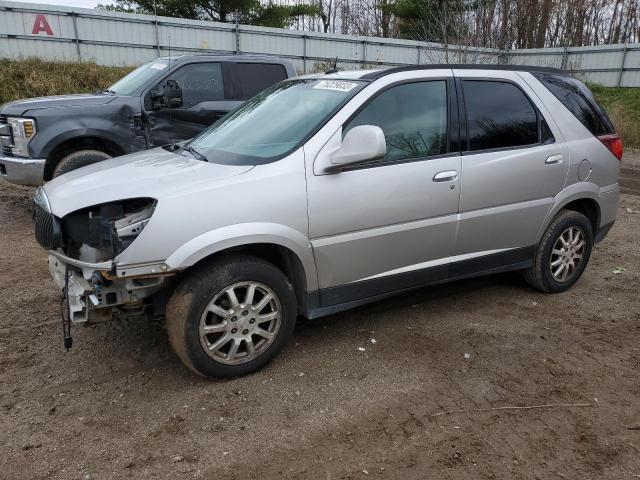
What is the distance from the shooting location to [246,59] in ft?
25.7

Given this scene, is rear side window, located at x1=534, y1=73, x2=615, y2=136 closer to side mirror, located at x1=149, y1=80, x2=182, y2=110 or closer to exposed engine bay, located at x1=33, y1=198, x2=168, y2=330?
exposed engine bay, located at x1=33, y1=198, x2=168, y2=330

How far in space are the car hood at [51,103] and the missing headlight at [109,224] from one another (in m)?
4.27

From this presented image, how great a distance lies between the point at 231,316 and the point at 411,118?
1.84 meters

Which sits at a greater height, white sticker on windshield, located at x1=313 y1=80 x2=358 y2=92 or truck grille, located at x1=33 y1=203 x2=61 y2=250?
white sticker on windshield, located at x1=313 y1=80 x2=358 y2=92

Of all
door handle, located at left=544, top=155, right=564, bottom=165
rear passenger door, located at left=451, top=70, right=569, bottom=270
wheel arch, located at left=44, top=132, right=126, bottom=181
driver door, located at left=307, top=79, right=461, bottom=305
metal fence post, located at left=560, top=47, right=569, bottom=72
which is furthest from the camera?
metal fence post, located at left=560, top=47, right=569, bottom=72

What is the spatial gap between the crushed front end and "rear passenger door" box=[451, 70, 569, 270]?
2.22 metres

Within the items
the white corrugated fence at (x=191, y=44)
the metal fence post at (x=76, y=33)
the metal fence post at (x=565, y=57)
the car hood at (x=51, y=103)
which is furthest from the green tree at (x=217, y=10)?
the car hood at (x=51, y=103)

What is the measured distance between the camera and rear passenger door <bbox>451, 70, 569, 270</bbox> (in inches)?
157

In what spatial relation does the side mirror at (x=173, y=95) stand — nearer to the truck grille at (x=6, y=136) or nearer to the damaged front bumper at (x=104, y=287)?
the truck grille at (x=6, y=136)

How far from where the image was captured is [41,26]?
16.7 metres

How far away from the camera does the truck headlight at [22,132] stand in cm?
656

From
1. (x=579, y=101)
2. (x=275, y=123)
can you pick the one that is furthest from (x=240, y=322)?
(x=579, y=101)

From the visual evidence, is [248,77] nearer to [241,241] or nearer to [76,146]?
[76,146]

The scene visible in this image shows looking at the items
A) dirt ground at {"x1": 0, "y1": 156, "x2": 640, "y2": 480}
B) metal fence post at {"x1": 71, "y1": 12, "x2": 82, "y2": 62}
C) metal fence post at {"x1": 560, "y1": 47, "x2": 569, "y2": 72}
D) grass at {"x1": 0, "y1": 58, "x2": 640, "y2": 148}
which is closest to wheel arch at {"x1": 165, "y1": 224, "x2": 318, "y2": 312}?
dirt ground at {"x1": 0, "y1": 156, "x2": 640, "y2": 480}
